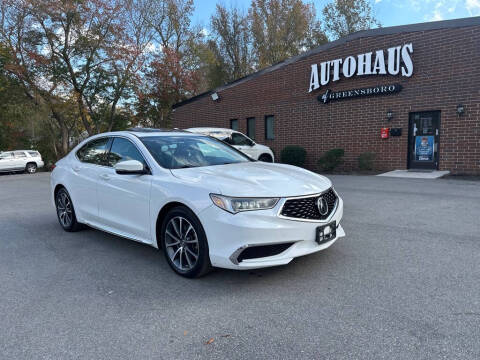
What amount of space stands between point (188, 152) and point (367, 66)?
1124 cm

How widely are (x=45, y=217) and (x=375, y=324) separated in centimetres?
652

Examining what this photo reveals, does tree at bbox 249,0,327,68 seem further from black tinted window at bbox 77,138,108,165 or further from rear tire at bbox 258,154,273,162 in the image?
black tinted window at bbox 77,138,108,165

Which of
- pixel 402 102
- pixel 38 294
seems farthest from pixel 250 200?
pixel 402 102

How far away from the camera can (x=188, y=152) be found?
4.52 m

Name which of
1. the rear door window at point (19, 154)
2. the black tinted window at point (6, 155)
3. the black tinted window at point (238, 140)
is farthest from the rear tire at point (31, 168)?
the black tinted window at point (238, 140)

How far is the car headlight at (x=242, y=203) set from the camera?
328 cm

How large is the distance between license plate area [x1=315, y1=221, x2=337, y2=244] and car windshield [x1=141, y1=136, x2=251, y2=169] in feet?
5.12

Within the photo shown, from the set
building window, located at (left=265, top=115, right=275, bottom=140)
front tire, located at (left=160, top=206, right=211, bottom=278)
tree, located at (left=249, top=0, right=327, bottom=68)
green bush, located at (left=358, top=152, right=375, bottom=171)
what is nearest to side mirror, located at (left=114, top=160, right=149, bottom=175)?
front tire, located at (left=160, top=206, right=211, bottom=278)

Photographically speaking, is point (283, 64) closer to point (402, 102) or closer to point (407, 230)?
point (402, 102)

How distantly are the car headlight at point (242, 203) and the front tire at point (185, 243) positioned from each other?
1.10 ft

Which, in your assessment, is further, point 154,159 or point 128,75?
point 128,75

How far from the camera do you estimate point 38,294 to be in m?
3.46

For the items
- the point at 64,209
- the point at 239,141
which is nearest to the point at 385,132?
the point at 239,141

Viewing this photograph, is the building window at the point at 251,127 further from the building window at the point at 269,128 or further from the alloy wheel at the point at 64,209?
the alloy wheel at the point at 64,209
